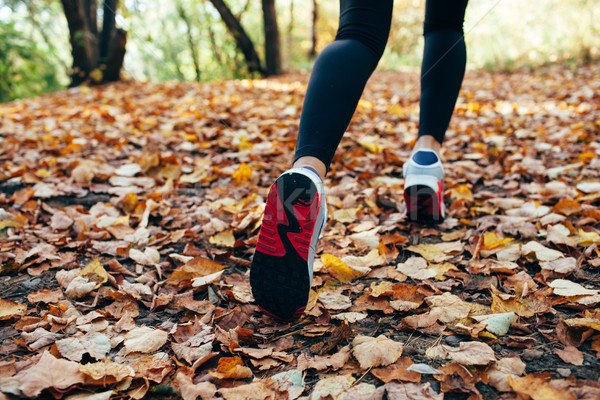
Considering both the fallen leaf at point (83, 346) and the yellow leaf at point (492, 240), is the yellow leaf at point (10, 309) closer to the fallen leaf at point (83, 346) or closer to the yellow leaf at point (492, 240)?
the fallen leaf at point (83, 346)

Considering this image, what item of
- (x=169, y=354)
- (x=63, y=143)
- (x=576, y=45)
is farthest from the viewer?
(x=576, y=45)

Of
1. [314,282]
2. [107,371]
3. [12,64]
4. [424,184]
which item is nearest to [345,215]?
[424,184]

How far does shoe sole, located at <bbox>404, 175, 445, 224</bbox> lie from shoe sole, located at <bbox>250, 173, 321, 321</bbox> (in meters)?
0.59

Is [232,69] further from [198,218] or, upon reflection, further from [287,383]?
[287,383]

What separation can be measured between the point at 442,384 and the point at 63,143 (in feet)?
8.63

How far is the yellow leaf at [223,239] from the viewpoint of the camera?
1.46 meters

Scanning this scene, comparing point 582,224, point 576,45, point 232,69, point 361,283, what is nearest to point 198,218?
point 361,283

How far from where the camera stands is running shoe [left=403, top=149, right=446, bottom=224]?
4.63 ft

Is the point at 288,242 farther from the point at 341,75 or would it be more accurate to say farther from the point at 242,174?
the point at 242,174

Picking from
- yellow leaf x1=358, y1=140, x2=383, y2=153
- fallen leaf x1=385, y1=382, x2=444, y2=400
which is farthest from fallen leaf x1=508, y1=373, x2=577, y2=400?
yellow leaf x1=358, y1=140, x2=383, y2=153

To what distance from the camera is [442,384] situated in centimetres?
79

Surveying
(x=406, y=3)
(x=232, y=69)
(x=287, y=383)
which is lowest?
(x=287, y=383)

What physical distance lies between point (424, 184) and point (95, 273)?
1115mm

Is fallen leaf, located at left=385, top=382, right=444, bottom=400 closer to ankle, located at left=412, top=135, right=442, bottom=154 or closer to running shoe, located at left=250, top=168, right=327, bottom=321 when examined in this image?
running shoe, located at left=250, top=168, right=327, bottom=321
